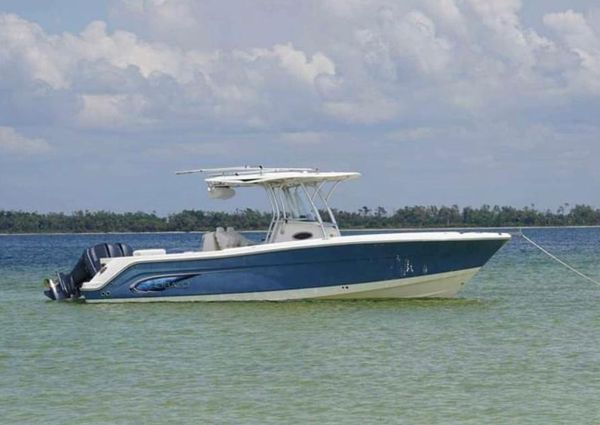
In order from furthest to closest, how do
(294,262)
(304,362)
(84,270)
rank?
(84,270) → (294,262) → (304,362)

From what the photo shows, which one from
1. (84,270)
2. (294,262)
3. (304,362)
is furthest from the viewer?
(84,270)

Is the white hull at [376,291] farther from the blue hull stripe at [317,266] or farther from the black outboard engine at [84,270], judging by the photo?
the black outboard engine at [84,270]

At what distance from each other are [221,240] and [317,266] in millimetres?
2058

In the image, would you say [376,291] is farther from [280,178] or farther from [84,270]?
[84,270]

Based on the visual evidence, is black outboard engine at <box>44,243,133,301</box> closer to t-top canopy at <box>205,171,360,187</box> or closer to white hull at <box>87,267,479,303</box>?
white hull at <box>87,267,479,303</box>

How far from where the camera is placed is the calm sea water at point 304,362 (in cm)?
1622

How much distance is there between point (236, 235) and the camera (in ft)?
89.0

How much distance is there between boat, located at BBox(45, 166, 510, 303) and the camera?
2602cm

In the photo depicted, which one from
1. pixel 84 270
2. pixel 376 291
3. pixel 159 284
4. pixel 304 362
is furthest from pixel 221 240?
pixel 304 362

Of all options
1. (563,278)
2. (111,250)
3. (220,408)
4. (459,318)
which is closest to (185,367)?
(220,408)

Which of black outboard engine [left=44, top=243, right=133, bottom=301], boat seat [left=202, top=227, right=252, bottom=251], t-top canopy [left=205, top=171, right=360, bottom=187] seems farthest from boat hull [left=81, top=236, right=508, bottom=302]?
t-top canopy [left=205, top=171, right=360, bottom=187]

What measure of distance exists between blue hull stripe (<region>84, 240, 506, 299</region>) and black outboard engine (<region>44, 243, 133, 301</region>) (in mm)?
1308

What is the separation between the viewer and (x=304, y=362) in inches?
782

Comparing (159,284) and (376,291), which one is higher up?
(159,284)
